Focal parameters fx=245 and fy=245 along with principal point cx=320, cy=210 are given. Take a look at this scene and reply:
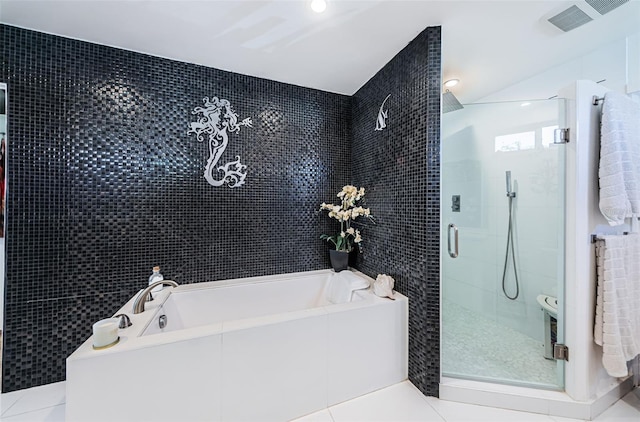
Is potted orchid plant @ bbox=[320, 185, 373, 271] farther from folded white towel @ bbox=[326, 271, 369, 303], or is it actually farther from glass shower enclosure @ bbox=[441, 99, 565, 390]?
glass shower enclosure @ bbox=[441, 99, 565, 390]

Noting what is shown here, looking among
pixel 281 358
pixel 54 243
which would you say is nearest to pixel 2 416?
pixel 54 243

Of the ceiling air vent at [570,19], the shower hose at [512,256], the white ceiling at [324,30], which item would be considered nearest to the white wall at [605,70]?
the white ceiling at [324,30]

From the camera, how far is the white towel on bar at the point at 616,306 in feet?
4.71

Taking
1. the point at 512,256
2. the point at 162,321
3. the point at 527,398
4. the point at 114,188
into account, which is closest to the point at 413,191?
the point at 512,256

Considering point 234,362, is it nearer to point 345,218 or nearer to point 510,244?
point 345,218

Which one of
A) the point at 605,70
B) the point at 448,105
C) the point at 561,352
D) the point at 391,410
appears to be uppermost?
the point at 605,70

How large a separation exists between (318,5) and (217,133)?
128 centimetres

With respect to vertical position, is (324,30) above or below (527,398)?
above

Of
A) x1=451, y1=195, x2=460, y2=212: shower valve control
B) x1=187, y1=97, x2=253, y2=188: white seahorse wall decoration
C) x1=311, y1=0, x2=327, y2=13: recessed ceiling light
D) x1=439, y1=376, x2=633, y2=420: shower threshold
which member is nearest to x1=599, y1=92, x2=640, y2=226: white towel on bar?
x1=451, y1=195, x2=460, y2=212: shower valve control

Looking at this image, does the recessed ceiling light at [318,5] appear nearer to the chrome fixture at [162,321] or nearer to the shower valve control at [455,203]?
the shower valve control at [455,203]

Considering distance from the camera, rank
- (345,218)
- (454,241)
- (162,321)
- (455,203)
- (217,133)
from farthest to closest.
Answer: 1. (345,218)
2. (217,133)
3. (455,203)
4. (454,241)
5. (162,321)

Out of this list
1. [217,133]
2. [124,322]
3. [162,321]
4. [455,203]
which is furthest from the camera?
[217,133]

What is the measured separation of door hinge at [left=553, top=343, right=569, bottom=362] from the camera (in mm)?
→ 1567

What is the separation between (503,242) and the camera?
2.32 metres
